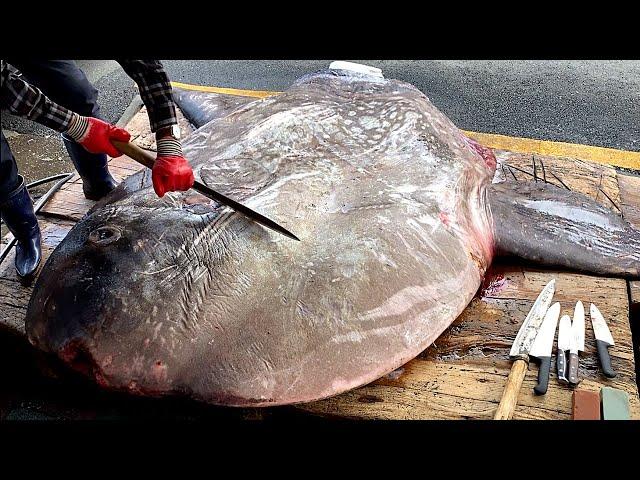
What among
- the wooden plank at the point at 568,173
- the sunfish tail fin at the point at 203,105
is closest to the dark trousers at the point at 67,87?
the sunfish tail fin at the point at 203,105

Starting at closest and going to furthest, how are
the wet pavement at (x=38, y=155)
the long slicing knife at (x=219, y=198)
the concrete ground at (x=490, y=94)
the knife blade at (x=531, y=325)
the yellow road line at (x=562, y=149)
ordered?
1. the long slicing knife at (x=219, y=198)
2. the knife blade at (x=531, y=325)
3. the wet pavement at (x=38, y=155)
4. the yellow road line at (x=562, y=149)
5. the concrete ground at (x=490, y=94)

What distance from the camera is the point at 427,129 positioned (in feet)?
8.42

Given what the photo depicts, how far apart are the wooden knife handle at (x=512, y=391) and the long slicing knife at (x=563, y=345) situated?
108 millimetres

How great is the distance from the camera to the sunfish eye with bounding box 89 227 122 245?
6.16 ft

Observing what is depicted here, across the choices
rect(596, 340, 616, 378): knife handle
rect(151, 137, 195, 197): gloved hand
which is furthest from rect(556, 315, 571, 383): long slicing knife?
rect(151, 137, 195, 197): gloved hand

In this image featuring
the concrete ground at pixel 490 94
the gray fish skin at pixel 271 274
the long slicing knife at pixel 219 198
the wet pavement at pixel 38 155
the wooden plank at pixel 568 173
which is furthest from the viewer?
the concrete ground at pixel 490 94

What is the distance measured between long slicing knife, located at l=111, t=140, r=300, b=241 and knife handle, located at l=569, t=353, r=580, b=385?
100 centimetres

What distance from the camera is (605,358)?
209cm

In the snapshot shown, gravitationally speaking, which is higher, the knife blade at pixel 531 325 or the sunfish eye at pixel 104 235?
the sunfish eye at pixel 104 235

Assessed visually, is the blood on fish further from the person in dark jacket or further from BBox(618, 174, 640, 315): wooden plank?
the person in dark jacket

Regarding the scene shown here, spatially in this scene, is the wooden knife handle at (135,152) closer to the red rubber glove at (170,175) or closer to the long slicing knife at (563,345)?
the red rubber glove at (170,175)

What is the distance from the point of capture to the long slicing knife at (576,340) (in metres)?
2.04

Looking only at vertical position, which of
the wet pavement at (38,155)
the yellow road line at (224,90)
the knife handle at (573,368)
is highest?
the yellow road line at (224,90)
